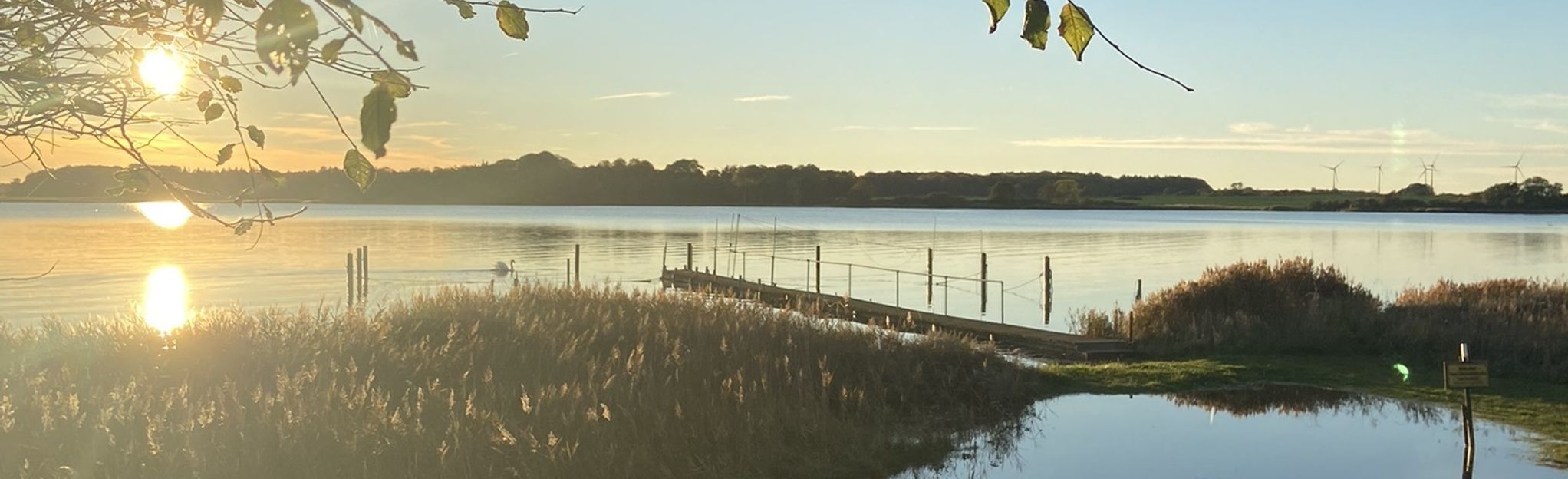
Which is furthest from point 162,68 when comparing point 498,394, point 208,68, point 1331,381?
point 1331,381

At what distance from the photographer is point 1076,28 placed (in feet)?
7.19

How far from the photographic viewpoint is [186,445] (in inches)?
333

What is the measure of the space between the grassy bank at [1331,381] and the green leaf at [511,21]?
14055mm

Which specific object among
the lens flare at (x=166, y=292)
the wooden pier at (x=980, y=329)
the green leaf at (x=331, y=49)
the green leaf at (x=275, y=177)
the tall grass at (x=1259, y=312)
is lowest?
the lens flare at (x=166, y=292)

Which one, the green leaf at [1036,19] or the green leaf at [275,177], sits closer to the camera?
the green leaf at [1036,19]

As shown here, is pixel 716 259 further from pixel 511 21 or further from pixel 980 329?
pixel 511 21

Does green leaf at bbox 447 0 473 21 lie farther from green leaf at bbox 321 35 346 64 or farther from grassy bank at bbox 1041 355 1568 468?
grassy bank at bbox 1041 355 1568 468

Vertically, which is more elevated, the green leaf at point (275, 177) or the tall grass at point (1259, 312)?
the green leaf at point (275, 177)

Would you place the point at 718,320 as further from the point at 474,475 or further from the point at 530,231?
the point at 530,231

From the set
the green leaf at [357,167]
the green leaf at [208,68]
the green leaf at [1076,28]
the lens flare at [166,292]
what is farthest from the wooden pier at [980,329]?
the lens flare at [166,292]

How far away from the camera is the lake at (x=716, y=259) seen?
43.2 meters

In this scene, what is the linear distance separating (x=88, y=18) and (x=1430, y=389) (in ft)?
55.5

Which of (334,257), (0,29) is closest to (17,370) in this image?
(0,29)

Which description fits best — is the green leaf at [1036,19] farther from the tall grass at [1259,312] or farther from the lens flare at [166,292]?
the lens flare at [166,292]
